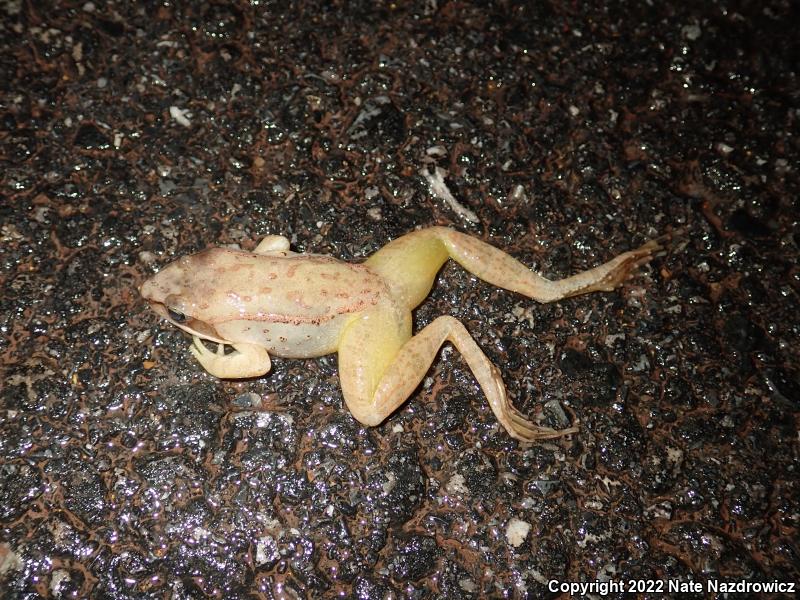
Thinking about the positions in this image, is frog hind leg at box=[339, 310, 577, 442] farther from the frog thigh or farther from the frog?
the frog thigh

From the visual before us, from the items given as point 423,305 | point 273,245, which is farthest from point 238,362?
point 423,305

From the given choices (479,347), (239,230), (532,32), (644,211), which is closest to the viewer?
(479,347)

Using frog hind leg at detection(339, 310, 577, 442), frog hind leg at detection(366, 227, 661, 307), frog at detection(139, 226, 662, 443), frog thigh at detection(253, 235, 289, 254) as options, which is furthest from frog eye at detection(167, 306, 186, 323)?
frog hind leg at detection(366, 227, 661, 307)

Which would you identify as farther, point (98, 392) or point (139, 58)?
point (139, 58)

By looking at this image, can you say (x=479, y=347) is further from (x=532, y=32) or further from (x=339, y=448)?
(x=532, y=32)

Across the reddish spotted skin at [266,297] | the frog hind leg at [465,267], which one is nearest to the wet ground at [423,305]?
the frog hind leg at [465,267]

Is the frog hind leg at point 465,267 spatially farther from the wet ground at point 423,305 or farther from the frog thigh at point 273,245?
the frog thigh at point 273,245

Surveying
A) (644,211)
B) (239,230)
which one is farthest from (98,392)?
(644,211)

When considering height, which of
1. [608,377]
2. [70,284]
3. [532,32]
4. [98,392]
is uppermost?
[532,32]
